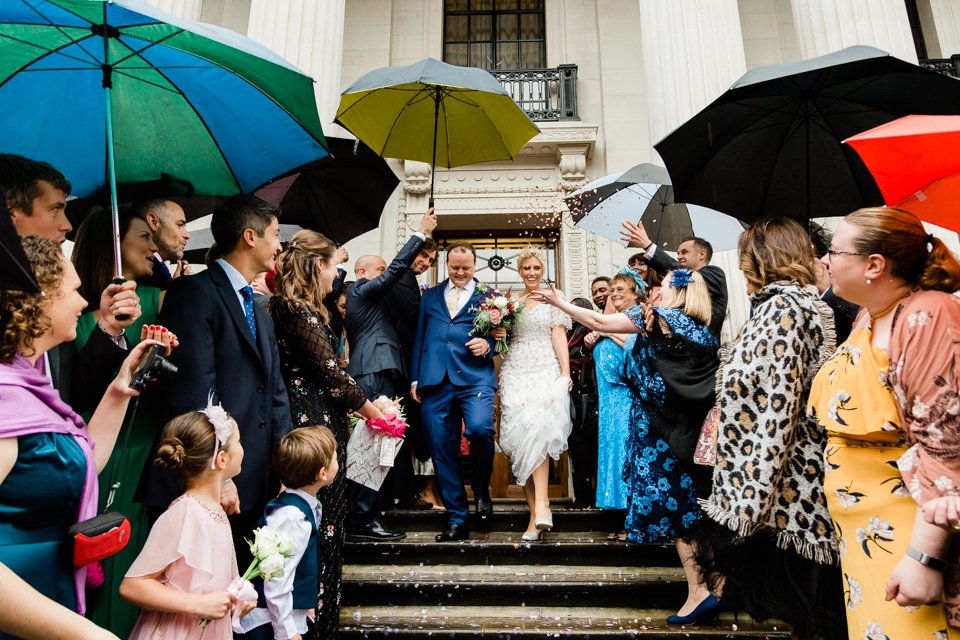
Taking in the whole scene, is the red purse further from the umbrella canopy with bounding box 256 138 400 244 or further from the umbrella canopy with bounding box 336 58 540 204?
the umbrella canopy with bounding box 256 138 400 244

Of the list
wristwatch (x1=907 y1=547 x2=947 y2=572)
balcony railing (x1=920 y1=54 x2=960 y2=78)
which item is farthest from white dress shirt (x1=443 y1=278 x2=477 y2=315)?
balcony railing (x1=920 y1=54 x2=960 y2=78)

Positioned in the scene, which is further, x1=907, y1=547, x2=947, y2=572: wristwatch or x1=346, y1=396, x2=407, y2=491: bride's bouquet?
x1=346, y1=396, x2=407, y2=491: bride's bouquet

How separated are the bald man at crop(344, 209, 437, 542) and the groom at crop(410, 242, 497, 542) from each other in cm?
21

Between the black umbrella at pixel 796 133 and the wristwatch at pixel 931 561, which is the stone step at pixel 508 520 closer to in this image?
the black umbrella at pixel 796 133

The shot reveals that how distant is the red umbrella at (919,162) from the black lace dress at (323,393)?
7.92 ft

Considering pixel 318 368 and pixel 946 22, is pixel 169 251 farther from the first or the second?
pixel 946 22

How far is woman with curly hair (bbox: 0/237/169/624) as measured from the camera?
4.51ft

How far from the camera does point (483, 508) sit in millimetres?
4402

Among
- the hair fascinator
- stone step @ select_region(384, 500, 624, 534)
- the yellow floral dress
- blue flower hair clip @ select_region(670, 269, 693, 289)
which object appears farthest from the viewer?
stone step @ select_region(384, 500, 624, 534)

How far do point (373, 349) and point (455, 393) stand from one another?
672 millimetres

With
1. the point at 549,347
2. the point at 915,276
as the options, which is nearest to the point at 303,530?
the point at 915,276

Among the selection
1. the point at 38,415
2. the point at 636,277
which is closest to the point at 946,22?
the point at 636,277

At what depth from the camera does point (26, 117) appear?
8.75ft

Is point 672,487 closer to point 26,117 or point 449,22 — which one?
point 26,117
